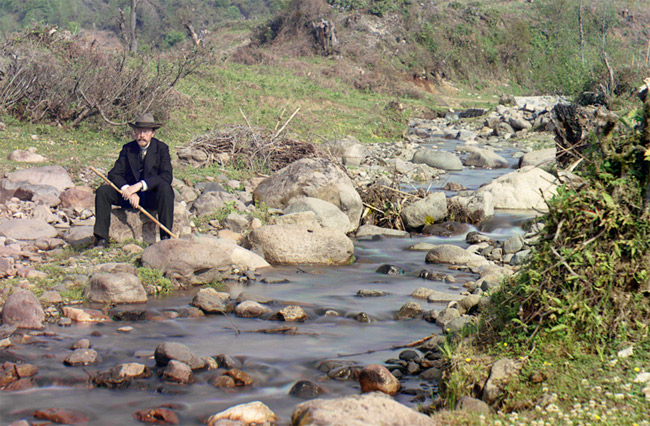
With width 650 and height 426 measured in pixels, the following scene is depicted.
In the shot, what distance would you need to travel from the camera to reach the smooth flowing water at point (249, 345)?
4.43 metres

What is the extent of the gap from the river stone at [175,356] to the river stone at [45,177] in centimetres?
637

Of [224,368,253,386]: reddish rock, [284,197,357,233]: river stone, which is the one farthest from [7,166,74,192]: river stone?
[224,368,253,386]: reddish rock

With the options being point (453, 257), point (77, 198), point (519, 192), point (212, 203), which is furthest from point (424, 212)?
point (77, 198)

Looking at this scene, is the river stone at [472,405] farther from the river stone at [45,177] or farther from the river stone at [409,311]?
the river stone at [45,177]

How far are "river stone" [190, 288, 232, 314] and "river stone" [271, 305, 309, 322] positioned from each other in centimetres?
52

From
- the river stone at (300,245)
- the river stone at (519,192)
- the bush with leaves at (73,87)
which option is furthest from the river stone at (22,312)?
the bush with leaves at (73,87)

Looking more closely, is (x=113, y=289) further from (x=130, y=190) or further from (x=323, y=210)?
(x=323, y=210)

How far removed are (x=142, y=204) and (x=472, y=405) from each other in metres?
5.60

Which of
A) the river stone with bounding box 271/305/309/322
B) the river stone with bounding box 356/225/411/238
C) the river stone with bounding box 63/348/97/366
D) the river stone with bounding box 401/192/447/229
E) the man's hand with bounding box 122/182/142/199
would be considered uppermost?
the man's hand with bounding box 122/182/142/199

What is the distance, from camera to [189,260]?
7363 mm

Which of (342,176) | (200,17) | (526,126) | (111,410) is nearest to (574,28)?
(526,126)

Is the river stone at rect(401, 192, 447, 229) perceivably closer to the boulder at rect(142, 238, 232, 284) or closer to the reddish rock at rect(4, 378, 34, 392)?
the boulder at rect(142, 238, 232, 284)

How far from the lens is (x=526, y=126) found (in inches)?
1049

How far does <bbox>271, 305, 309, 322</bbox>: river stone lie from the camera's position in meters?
6.43
